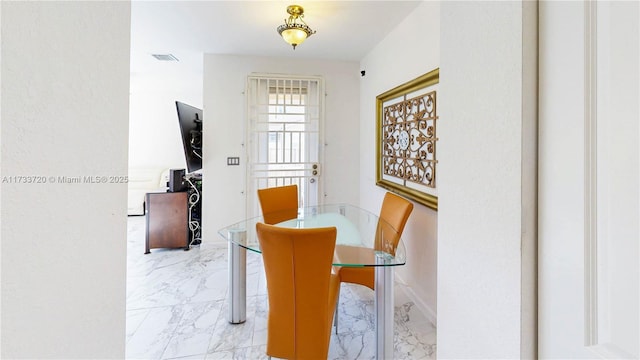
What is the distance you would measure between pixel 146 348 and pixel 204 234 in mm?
1917

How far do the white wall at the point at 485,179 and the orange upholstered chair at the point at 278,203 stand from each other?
181cm

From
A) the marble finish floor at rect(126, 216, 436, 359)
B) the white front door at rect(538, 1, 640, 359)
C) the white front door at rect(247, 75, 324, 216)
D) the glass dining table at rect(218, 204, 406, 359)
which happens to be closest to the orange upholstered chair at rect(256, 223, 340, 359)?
the glass dining table at rect(218, 204, 406, 359)

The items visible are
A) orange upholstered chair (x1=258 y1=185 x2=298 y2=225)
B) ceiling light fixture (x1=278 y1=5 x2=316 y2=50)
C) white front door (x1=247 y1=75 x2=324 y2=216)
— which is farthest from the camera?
white front door (x1=247 y1=75 x2=324 y2=216)

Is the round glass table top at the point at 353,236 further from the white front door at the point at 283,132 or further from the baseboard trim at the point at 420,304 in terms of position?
the white front door at the point at 283,132

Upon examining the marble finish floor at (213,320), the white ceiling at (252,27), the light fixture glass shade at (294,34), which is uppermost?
the white ceiling at (252,27)

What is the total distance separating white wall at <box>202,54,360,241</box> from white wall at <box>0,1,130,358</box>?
117 inches

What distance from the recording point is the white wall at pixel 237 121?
11.8 feet

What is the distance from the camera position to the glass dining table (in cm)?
152

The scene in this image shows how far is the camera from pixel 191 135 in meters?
3.66

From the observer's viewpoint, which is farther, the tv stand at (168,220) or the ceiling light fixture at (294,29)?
the tv stand at (168,220)

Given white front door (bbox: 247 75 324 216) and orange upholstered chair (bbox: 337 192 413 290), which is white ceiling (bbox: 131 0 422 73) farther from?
orange upholstered chair (bbox: 337 192 413 290)

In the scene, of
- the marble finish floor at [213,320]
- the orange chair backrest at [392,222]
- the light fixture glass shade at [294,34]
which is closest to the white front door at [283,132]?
the marble finish floor at [213,320]

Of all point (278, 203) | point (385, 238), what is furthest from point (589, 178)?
point (278, 203)

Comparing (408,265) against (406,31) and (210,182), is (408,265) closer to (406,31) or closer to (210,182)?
(406,31)
